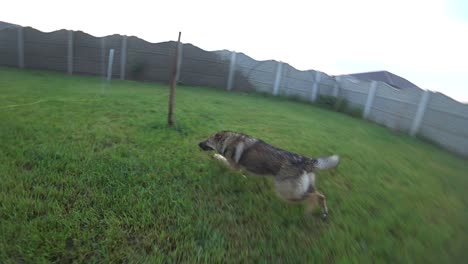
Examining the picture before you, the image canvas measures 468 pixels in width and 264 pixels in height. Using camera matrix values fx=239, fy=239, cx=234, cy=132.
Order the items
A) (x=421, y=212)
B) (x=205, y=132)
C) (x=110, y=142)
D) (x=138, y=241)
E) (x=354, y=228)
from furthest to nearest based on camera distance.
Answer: (x=205, y=132) → (x=110, y=142) → (x=421, y=212) → (x=354, y=228) → (x=138, y=241)

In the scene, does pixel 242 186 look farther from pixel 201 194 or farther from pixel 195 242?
pixel 195 242

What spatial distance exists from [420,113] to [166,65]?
986 centimetres

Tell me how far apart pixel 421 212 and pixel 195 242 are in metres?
2.28

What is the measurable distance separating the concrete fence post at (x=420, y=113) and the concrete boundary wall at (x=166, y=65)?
4.79 feet

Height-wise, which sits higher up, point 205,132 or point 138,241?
point 205,132

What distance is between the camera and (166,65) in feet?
36.3

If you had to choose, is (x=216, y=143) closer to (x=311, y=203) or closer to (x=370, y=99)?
(x=311, y=203)

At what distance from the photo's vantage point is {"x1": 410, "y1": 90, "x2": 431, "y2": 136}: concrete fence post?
6.96m

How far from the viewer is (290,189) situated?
80.1 inches

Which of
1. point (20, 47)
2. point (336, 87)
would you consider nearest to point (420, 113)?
point (336, 87)

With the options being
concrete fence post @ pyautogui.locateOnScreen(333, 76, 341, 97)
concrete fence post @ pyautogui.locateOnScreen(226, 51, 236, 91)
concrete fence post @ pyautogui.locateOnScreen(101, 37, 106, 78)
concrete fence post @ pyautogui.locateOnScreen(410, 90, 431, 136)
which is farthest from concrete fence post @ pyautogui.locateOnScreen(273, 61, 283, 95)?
concrete fence post @ pyautogui.locateOnScreen(101, 37, 106, 78)

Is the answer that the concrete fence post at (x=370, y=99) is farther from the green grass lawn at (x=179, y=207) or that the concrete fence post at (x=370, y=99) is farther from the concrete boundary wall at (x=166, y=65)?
the green grass lawn at (x=179, y=207)

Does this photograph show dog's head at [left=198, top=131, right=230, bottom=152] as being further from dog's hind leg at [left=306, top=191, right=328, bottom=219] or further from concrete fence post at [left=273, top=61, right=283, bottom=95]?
concrete fence post at [left=273, top=61, right=283, bottom=95]

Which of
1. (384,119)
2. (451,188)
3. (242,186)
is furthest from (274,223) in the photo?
(384,119)
